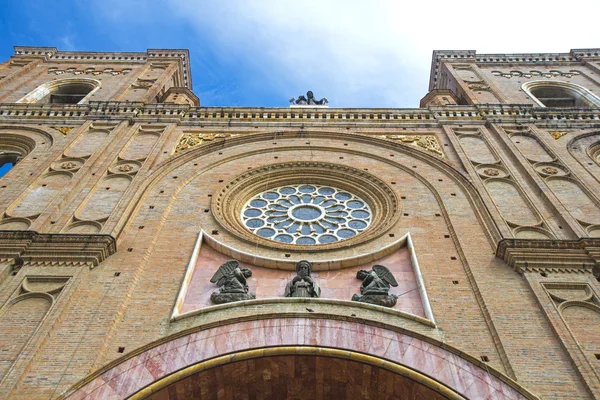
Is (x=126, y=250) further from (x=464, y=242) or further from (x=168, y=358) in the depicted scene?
(x=464, y=242)

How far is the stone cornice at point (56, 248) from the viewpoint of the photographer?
10.7 metres

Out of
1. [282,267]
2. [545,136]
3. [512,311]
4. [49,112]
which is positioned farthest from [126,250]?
[545,136]

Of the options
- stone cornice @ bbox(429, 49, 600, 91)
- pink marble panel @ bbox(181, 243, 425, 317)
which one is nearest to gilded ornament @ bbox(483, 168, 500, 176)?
pink marble panel @ bbox(181, 243, 425, 317)

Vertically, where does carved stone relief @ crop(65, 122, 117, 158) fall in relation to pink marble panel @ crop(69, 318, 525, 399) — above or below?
above

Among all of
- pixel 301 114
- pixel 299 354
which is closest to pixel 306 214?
pixel 301 114

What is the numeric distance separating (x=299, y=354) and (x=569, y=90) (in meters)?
19.2

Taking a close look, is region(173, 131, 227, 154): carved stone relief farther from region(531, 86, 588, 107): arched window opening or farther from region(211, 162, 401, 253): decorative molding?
region(531, 86, 588, 107): arched window opening

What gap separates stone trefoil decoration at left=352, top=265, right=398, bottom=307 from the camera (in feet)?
32.6

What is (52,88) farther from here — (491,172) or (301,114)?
(491,172)

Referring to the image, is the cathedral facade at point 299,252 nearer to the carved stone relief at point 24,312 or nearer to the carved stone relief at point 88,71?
the carved stone relief at point 24,312

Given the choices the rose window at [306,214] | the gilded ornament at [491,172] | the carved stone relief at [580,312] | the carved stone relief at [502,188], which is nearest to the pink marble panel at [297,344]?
the carved stone relief at [580,312]

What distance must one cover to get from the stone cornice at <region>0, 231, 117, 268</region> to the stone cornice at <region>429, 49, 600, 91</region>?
1951 cm

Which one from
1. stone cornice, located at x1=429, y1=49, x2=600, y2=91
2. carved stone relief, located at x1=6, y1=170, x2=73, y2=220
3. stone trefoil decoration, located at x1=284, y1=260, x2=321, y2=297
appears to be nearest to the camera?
stone trefoil decoration, located at x1=284, y1=260, x2=321, y2=297

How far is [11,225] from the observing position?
40.1 ft
